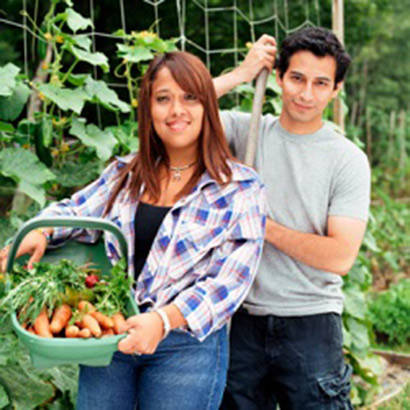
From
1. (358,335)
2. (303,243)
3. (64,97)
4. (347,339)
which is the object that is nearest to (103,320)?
(303,243)

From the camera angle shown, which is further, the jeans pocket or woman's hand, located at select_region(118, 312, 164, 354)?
the jeans pocket

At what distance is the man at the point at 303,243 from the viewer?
1995 millimetres

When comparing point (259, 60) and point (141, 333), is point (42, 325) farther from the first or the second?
point (259, 60)

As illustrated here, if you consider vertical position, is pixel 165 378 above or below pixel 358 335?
above

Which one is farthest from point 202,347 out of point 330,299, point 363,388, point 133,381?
point 363,388

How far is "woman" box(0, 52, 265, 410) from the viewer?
1.62m

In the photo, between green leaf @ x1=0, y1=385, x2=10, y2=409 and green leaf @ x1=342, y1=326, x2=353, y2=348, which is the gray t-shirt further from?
green leaf @ x1=342, y1=326, x2=353, y2=348

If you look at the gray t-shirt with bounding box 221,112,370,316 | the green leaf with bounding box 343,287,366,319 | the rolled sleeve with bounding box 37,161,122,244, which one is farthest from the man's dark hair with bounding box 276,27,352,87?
the green leaf with bounding box 343,287,366,319

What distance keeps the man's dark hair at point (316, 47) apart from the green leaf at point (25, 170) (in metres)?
0.84

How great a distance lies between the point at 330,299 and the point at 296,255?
24 centimetres

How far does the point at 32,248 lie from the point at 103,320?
1.16 ft

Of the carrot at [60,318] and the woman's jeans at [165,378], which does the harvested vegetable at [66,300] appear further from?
the woman's jeans at [165,378]

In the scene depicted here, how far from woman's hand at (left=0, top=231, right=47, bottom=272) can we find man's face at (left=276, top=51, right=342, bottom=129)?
831mm

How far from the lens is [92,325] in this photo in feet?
4.58
